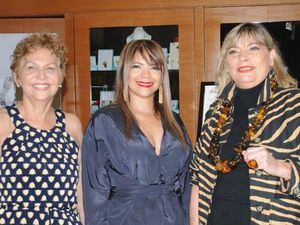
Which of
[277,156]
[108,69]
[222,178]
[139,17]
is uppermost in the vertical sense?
[139,17]

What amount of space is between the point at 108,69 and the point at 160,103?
89 cm

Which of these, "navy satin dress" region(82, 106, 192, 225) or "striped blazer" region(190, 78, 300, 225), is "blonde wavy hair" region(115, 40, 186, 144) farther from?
"striped blazer" region(190, 78, 300, 225)

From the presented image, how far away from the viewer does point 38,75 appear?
2.03 meters

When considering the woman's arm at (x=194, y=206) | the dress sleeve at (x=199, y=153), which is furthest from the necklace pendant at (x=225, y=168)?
the woman's arm at (x=194, y=206)

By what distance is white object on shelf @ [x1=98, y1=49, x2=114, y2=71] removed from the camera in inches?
124

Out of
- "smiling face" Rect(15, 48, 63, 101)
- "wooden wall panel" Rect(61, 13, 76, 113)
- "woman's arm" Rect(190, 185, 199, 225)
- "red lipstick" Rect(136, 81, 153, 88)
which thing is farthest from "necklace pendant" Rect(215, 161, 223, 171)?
"wooden wall panel" Rect(61, 13, 76, 113)

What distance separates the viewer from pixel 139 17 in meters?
3.06

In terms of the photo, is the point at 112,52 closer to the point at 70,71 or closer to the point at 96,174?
the point at 70,71

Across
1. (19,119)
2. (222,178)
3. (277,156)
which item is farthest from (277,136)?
(19,119)

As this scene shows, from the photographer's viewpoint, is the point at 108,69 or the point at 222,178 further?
the point at 108,69

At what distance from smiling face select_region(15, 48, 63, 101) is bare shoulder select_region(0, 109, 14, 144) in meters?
0.14

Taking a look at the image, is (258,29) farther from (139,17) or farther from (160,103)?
(139,17)

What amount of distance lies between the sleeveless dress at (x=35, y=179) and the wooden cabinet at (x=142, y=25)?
1.10 metres

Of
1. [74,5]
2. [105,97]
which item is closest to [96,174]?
[105,97]
